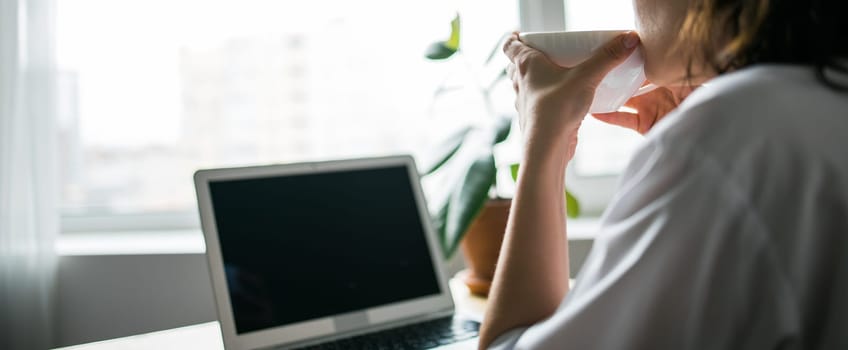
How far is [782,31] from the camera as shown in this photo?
55 cm

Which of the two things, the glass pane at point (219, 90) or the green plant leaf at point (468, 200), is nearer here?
the green plant leaf at point (468, 200)

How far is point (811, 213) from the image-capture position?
0.45 meters

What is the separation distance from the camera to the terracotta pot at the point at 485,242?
1.23 meters

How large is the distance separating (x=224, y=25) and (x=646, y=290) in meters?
1.90

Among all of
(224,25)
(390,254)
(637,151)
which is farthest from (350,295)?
(224,25)

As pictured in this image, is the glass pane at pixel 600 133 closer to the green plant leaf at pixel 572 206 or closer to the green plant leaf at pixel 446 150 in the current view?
the green plant leaf at pixel 572 206

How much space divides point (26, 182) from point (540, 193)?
5.29 feet

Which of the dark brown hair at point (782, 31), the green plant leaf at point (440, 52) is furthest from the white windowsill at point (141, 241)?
the dark brown hair at point (782, 31)

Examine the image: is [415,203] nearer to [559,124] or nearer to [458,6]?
[559,124]

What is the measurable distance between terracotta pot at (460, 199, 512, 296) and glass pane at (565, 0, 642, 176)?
0.63 meters

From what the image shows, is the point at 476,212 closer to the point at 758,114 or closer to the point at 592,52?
the point at 592,52

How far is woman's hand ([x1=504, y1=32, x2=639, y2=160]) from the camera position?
75 cm

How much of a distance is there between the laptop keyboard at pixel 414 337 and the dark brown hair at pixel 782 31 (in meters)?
0.54

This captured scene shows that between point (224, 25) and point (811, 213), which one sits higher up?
point (224, 25)
